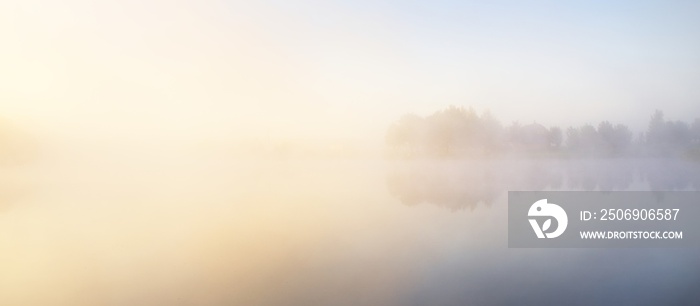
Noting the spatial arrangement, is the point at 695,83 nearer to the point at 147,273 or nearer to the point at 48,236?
the point at 147,273

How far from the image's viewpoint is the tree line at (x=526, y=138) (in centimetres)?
355

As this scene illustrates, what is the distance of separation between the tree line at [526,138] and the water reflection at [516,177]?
0.06m

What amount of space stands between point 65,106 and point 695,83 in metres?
3.77

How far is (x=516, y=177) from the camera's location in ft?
11.8
